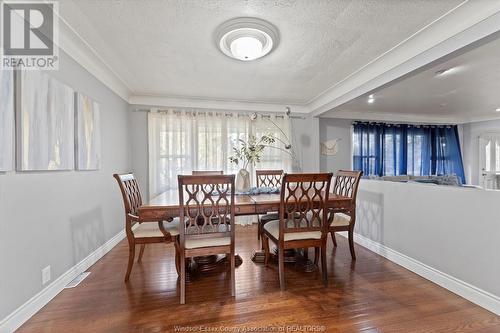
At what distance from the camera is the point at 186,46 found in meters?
2.25

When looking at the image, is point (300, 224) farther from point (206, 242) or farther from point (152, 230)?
point (152, 230)

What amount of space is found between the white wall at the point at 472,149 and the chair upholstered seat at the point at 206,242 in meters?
7.15

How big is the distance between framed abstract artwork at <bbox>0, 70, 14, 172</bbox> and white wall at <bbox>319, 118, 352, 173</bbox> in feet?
15.6

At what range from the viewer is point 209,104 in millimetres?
4070

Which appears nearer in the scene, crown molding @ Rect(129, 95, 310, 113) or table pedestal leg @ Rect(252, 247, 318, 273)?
table pedestal leg @ Rect(252, 247, 318, 273)

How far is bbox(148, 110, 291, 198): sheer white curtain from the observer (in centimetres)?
384

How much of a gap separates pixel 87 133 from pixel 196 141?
5.77 ft

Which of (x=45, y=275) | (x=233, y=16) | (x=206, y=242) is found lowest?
(x=45, y=275)

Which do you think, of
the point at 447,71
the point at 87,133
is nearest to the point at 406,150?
the point at 447,71

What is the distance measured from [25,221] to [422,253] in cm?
341

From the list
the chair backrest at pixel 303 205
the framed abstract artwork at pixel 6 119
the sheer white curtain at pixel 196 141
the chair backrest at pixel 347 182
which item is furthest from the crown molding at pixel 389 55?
the chair backrest at pixel 303 205

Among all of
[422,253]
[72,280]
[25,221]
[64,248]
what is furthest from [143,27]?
[422,253]

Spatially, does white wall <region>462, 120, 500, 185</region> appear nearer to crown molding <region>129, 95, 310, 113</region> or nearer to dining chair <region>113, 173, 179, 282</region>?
crown molding <region>129, 95, 310, 113</region>

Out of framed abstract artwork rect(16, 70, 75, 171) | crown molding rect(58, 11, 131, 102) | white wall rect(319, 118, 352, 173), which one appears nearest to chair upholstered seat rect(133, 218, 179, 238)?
framed abstract artwork rect(16, 70, 75, 171)
